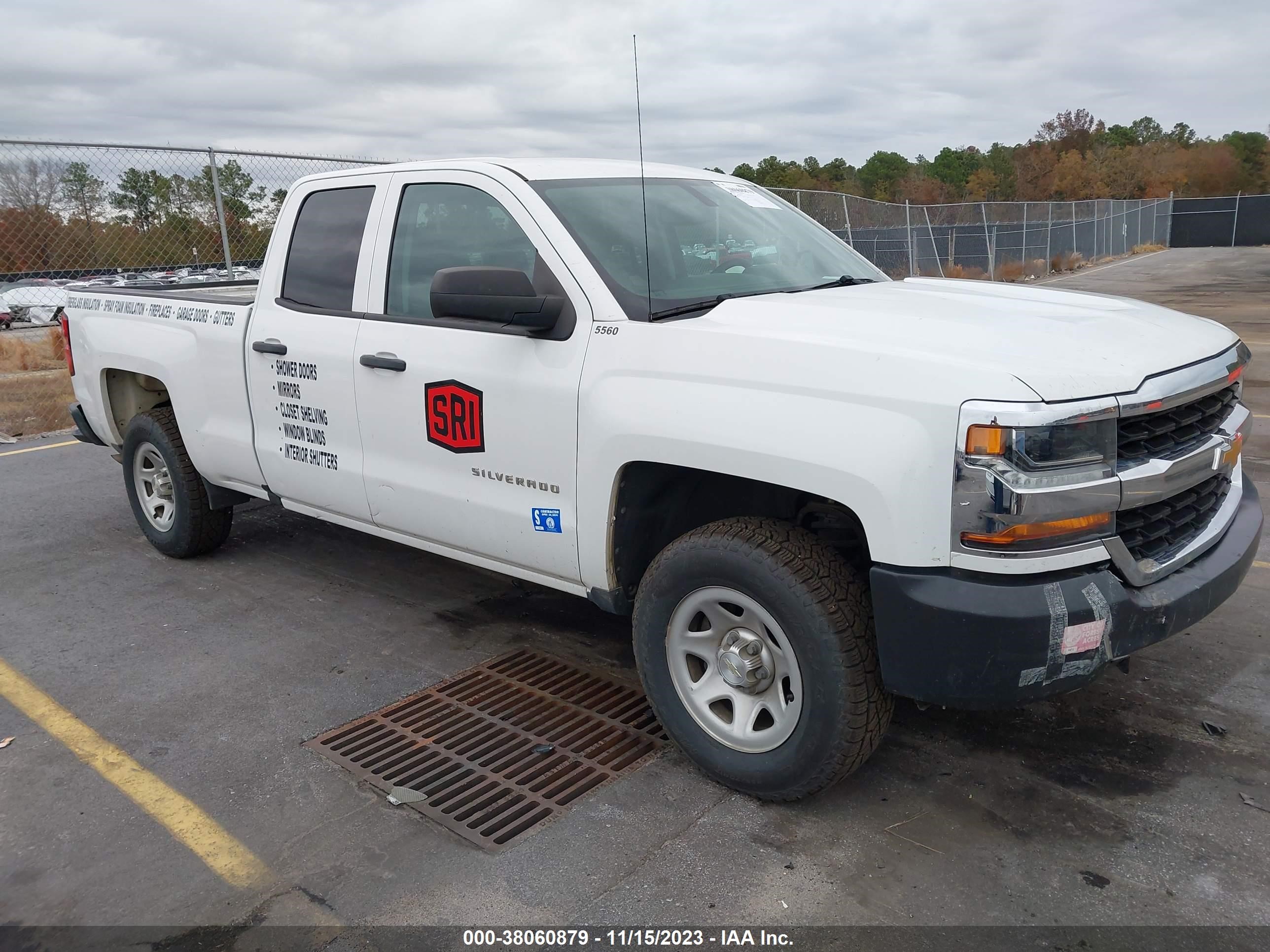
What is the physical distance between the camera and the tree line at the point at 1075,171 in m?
60.2

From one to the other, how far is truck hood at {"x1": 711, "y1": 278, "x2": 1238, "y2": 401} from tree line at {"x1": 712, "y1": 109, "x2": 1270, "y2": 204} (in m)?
49.3

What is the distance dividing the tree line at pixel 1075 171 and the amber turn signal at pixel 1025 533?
165 feet

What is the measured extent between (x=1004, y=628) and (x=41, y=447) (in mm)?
8877

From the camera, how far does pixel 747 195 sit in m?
4.39

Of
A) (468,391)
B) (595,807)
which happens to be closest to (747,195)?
(468,391)

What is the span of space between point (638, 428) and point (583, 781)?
1178mm

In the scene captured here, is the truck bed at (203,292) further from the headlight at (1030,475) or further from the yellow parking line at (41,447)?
the headlight at (1030,475)

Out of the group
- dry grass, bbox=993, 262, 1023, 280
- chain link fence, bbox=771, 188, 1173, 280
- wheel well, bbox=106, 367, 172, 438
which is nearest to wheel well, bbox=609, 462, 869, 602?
wheel well, bbox=106, 367, 172, 438

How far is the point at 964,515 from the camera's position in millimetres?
2568

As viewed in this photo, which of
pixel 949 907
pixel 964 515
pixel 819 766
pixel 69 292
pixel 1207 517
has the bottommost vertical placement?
pixel 949 907

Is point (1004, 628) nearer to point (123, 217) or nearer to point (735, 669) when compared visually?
point (735, 669)

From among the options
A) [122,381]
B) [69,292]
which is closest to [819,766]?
[122,381]

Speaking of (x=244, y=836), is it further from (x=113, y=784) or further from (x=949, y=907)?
(x=949, y=907)

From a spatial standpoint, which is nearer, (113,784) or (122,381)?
(113,784)
